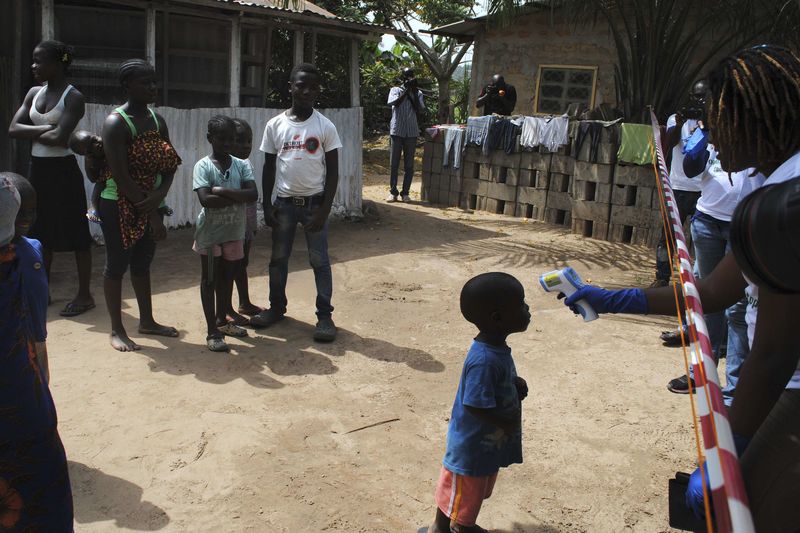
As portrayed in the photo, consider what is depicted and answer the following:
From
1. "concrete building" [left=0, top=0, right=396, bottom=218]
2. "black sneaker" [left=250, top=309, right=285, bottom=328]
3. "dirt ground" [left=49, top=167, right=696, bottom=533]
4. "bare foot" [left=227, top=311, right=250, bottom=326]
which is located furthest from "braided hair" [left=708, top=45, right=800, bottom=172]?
"concrete building" [left=0, top=0, right=396, bottom=218]

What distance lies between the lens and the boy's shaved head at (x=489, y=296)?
2762mm

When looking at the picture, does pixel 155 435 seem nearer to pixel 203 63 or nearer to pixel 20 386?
pixel 20 386

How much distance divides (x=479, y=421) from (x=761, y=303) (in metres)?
1.24

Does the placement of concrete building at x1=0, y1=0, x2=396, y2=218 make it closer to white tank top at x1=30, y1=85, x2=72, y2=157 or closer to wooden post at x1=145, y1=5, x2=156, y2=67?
wooden post at x1=145, y1=5, x2=156, y2=67

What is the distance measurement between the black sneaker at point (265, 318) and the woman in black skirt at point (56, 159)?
54.6 inches

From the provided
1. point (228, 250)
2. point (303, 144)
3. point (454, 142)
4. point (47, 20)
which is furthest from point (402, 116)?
point (228, 250)

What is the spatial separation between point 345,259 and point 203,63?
15.6 feet

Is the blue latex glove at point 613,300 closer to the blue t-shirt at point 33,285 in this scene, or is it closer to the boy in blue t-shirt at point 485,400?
the boy in blue t-shirt at point 485,400

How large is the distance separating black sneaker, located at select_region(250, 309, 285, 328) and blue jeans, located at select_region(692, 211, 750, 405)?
10.4ft

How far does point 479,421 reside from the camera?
2793 millimetres

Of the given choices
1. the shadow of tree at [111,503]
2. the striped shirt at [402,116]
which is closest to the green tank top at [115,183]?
the shadow of tree at [111,503]

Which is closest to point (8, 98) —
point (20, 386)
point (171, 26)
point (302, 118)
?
point (171, 26)

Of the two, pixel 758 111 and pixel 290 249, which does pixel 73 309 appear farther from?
pixel 758 111

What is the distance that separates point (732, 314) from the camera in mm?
4355
